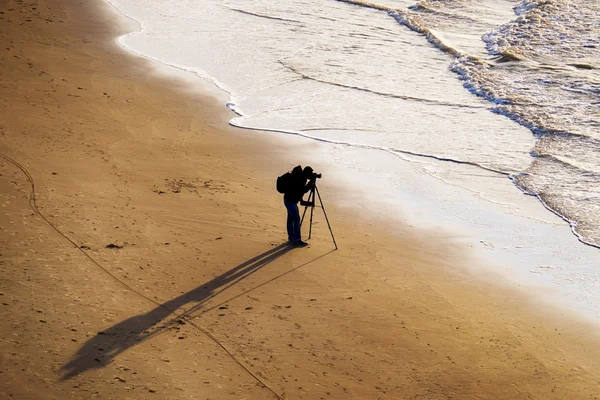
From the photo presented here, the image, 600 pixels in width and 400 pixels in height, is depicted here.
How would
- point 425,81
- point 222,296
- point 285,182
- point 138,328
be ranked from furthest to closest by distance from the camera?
point 425,81
point 285,182
point 222,296
point 138,328

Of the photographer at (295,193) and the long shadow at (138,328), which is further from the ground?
the photographer at (295,193)

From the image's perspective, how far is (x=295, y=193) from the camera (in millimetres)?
10891

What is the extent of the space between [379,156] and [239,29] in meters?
11.8

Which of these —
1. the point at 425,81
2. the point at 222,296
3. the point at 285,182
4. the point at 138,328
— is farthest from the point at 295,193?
the point at 425,81

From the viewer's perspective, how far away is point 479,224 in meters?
12.5

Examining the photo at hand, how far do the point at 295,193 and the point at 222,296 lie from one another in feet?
7.23

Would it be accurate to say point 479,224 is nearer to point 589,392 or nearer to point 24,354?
point 589,392

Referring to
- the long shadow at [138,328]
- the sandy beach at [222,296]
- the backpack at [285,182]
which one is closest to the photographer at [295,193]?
the backpack at [285,182]

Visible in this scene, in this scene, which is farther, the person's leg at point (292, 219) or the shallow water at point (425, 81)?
the shallow water at point (425, 81)

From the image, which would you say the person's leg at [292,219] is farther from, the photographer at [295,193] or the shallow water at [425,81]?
the shallow water at [425,81]

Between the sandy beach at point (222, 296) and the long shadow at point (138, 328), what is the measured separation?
0.02 meters

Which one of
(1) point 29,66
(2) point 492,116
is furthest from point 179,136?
(2) point 492,116

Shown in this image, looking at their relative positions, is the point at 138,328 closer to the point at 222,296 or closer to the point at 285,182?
the point at 222,296

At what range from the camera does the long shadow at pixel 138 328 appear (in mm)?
7723
